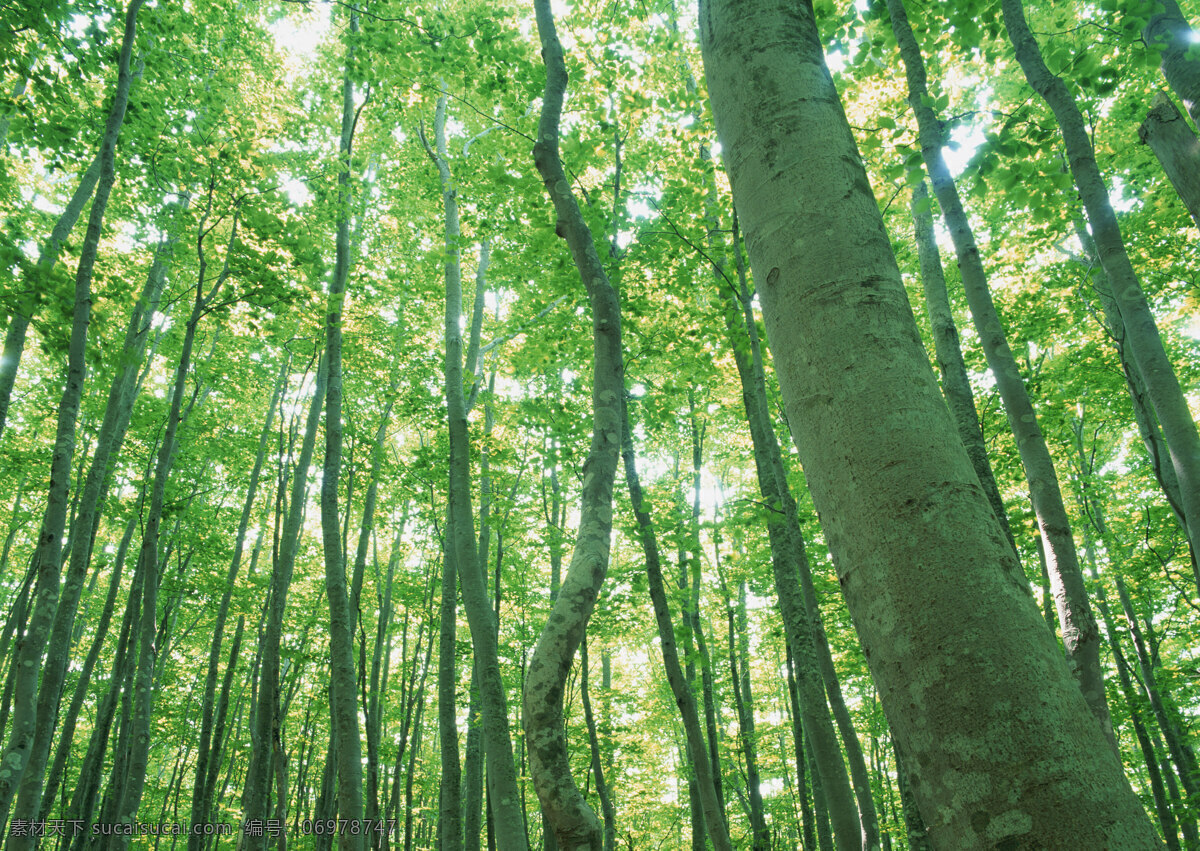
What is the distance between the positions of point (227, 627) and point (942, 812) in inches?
1036

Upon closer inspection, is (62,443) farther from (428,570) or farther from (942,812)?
(428,570)

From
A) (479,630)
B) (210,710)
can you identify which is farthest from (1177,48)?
(210,710)

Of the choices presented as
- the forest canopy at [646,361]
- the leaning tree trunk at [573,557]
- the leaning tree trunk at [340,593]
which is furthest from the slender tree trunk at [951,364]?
the leaning tree trunk at [340,593]

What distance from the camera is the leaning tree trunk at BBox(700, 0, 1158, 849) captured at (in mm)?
940

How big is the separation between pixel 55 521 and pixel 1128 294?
8.64 metres

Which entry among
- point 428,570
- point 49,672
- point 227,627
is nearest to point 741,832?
point 428,570

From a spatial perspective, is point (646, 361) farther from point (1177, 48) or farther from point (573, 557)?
point (573, 557)

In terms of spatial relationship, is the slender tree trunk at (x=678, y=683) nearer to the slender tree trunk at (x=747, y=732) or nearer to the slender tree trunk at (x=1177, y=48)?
the slender tree trunk at (x=747, y=732)

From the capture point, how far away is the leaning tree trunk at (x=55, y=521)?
5.48m

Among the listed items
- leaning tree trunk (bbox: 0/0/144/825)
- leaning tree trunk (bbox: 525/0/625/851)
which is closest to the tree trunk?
leaning tree trunk (bbox: 525/0/625/851)

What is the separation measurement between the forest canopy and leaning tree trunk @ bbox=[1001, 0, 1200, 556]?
29 mm

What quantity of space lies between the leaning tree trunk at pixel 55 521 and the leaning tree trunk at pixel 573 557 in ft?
14.9

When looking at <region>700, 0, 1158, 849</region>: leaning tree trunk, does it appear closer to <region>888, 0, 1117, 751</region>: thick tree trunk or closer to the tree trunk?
<region>888, 0, 1117, 751</region>: thick tree trunk

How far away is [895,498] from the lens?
1.18 metres
